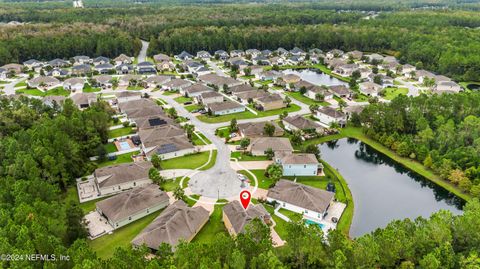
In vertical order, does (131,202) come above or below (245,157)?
above

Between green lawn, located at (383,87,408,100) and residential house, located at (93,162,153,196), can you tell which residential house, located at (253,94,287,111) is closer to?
green lawn, located at (383,87,408,100)

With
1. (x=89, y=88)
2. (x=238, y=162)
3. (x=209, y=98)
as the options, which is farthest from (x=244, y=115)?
(x=89, y=88)

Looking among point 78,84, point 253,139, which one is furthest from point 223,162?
point 78,84

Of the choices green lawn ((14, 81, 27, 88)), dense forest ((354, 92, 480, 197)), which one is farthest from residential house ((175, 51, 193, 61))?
dense forest ((354, 92, 480, 197))

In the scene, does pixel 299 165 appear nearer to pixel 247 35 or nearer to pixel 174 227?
pixel 174 227

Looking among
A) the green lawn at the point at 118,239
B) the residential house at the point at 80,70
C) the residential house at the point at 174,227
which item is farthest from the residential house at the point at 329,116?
the residential house at the point at 80,70

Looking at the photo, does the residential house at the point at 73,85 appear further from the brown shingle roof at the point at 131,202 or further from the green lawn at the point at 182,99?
the brown shingle roof at the point at 131,202
